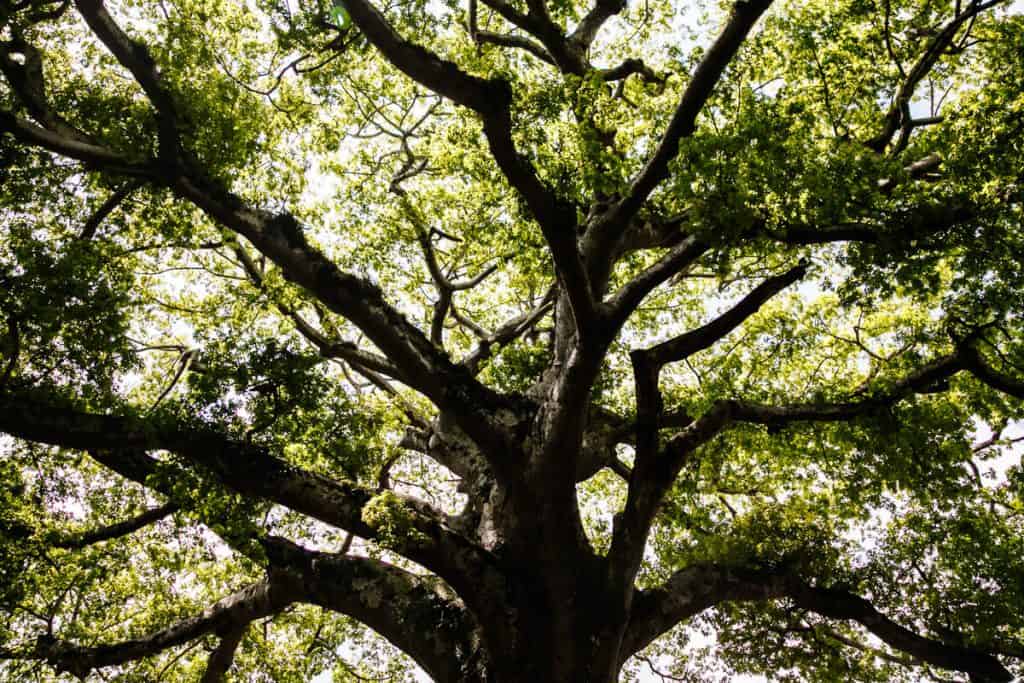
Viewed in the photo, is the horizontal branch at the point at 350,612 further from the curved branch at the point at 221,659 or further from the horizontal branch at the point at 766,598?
the horizontal branch at the point at 766,598

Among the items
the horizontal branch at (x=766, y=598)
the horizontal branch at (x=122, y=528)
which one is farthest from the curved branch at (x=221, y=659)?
the horizontal branch at (x=766, y=598)

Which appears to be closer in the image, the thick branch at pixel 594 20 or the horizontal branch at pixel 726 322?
the horizontal branch at pixel 726 322

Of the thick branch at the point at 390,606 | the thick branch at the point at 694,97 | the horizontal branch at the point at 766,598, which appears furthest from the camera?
the horizontal branch at the point at 766,598

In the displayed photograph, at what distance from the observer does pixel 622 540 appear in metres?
7.64

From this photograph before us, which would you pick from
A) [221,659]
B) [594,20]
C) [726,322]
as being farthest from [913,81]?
[221,659]

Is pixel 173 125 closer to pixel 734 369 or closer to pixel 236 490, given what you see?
pixel 236 490

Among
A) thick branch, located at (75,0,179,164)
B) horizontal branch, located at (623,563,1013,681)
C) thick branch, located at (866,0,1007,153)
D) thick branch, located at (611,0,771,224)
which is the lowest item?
horizontal branch, located at (623,563,1013,681)

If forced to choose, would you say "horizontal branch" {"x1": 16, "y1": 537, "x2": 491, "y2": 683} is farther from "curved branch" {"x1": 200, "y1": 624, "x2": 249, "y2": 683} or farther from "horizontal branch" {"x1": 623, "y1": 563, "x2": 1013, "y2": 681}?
"horizontal branch" {"x1": 623, "y1": 563, "x2": 1013, "y2": 681}

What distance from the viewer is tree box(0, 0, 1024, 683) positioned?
679cm

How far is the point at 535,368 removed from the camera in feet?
35.4

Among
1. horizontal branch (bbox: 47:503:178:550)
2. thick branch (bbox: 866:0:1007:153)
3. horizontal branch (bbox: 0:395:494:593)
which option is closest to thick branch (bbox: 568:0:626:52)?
thick branch (bbox: 866:0:1007:153)

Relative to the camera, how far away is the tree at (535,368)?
22.3ft

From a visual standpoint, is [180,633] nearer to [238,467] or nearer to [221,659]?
[221,659]

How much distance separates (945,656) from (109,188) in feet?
41.6
